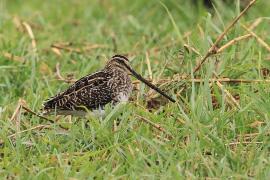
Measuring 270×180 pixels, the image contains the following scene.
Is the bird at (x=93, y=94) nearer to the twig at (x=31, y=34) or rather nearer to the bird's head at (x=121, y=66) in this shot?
the bird's head at (x=121, y=66)

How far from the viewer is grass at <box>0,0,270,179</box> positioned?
6.15 m

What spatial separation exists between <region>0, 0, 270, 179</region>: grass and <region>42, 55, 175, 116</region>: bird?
0.57ft

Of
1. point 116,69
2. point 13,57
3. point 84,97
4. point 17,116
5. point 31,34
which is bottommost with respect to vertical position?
point 17,116

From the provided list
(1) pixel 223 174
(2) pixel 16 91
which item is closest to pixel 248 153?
(1) pixel 223 174

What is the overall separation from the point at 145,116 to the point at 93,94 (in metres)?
0.64

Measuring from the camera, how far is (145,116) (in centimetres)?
696

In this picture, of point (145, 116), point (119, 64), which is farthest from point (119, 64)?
point (145, 116)

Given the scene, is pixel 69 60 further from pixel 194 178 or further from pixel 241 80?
pixel 194 178

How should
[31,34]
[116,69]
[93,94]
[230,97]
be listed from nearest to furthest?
[230,97], [93,94], [116,69], [31,34]

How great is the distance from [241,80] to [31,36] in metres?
2.84

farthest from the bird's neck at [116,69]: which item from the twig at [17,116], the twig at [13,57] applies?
the twig at [13,57]

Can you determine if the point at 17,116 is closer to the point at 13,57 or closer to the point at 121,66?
the point at 121,66

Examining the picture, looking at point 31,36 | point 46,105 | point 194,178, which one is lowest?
point 194,178

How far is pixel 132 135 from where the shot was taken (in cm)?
665
